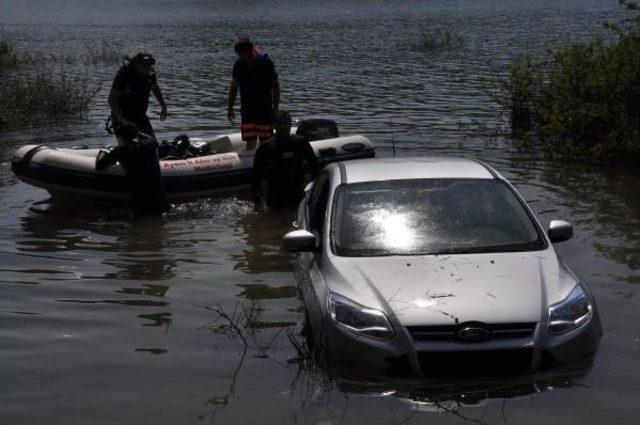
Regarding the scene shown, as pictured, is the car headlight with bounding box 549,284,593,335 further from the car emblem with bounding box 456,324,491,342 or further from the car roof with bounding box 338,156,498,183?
the car roof with bounding box 338,156,498,183

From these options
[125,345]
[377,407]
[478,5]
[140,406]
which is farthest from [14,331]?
[478,5]

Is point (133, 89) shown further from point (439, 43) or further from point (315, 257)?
point (439, 43)

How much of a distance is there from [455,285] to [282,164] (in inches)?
195

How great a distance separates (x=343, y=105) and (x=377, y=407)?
696 inches

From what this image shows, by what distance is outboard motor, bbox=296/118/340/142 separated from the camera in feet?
47.3

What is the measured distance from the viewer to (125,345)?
7.62 metres

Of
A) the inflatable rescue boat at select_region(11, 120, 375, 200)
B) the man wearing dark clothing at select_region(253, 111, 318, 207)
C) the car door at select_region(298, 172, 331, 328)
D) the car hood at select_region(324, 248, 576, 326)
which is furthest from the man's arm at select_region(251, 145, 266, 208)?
the car hood at select_region(324, 248, 576, 326)

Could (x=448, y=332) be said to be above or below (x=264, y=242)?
above

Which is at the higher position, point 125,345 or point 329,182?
point 329,182

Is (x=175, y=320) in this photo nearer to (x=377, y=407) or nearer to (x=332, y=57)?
(x=377, y=407)

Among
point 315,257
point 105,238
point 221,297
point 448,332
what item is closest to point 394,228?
point 315,257

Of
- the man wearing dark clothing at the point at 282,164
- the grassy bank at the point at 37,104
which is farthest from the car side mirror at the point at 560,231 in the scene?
the grassy bank at the point at 37,104

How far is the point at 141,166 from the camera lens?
12.5 m

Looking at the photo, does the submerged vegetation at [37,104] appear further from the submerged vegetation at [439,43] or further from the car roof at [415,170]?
the submerged vegetation at [439,43]
